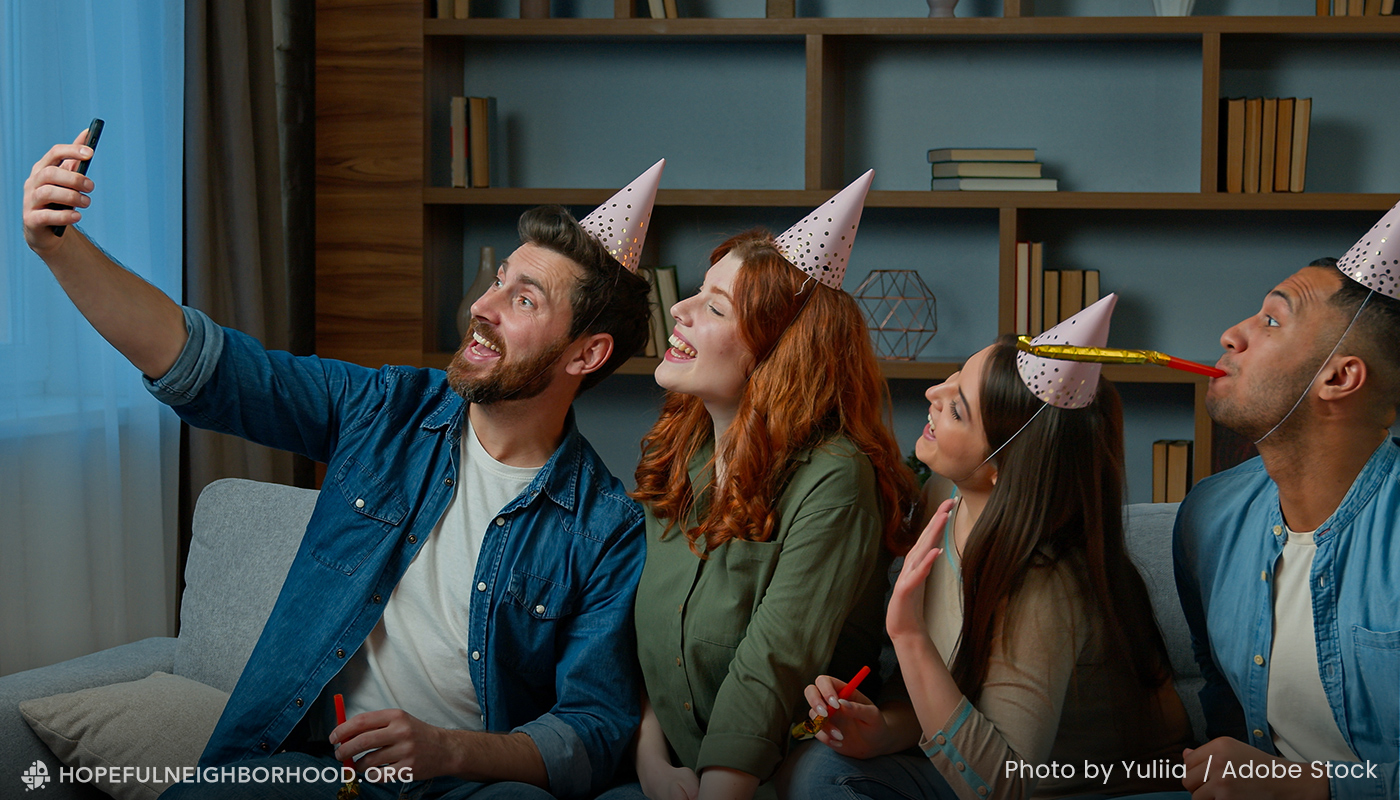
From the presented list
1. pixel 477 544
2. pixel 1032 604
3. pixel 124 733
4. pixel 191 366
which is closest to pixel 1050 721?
pixel 1032 604

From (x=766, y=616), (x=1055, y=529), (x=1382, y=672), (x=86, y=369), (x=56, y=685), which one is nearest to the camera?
(x=1382, y=672)

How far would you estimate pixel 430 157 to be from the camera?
112 inches

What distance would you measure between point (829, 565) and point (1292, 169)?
7.10ft

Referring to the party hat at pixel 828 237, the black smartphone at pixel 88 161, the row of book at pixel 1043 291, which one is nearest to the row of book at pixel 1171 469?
the row of book at pixel 1043 291

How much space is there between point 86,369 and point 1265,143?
8.75ft

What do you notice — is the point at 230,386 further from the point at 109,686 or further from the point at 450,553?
the point at 109,686

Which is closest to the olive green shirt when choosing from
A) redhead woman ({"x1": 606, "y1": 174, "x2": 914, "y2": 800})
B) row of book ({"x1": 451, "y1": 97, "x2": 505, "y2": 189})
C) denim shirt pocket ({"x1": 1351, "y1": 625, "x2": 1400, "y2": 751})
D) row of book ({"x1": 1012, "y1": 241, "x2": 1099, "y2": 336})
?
redhead woman ({"x1": 606, "y1": 174, "x2": 914, "y2": 800})

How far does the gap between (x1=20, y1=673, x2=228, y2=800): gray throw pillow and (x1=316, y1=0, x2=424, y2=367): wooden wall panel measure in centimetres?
146

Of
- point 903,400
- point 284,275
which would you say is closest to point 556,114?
point 284,275

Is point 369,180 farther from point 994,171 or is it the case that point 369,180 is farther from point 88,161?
point 88,161

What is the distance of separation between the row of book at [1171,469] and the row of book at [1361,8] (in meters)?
1.10

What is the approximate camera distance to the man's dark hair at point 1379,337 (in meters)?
0.83

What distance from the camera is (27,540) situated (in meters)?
1.90

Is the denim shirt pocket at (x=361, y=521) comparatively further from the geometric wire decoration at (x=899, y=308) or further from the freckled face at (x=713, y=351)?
the geometric wire decoration at (x=899, y=308)
